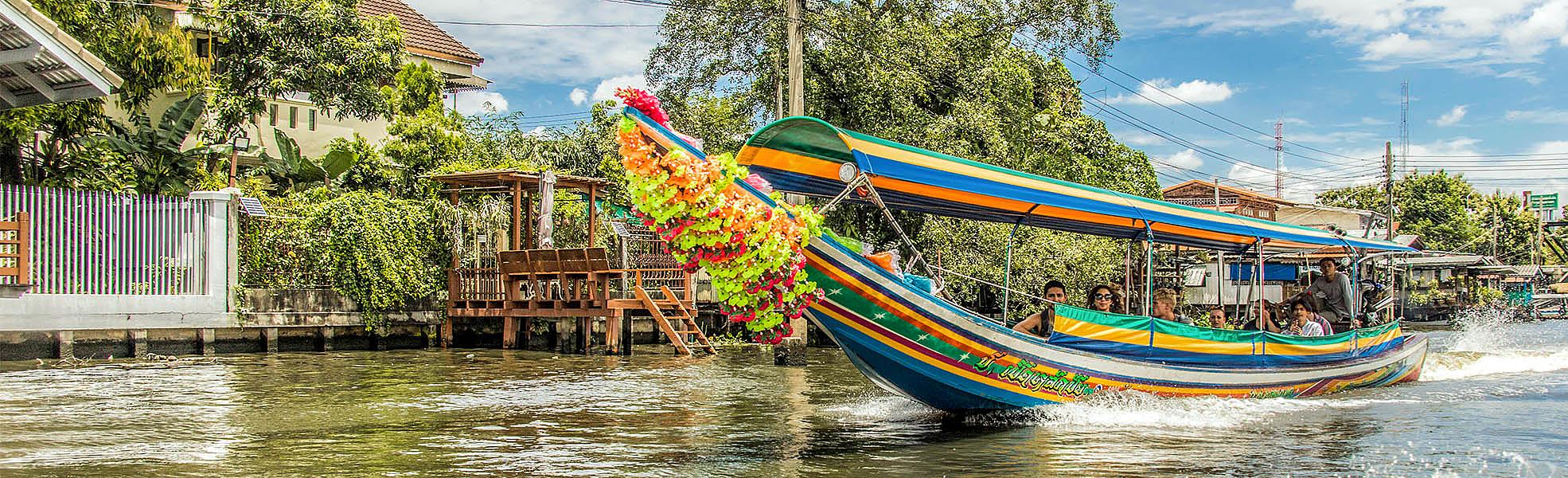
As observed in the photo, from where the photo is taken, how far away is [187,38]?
2283 cm

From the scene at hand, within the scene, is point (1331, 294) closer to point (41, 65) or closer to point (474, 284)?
point (474, 284)

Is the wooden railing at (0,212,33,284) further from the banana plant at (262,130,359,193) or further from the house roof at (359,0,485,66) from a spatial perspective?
the house roof at (359,0,485,66)

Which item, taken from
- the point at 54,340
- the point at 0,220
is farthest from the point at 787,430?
the point at 54,340

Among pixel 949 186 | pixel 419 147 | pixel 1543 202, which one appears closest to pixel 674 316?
pixel 419 147

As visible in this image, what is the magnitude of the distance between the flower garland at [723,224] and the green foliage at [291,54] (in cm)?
1702

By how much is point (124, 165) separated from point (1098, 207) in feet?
59.3

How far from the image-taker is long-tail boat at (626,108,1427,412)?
930cm

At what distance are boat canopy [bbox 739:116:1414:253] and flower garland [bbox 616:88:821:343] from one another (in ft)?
2.31

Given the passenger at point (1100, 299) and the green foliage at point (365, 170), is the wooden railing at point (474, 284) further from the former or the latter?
the passenger at point (1100, 299)

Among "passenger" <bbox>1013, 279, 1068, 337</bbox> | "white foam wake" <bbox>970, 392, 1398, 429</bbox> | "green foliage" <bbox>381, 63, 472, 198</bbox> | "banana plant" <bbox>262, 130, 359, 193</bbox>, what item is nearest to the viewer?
"passenger" <bbox>1013, 279, 1068, 337</bbox>

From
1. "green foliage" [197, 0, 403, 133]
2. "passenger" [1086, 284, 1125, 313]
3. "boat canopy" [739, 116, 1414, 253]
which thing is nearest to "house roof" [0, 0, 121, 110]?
"green foliage" [197, 0, 403, 133]

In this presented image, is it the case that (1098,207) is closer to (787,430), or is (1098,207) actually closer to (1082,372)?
(1082,372)

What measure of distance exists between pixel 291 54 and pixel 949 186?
17797 mm

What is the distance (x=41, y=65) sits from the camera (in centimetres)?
1552
